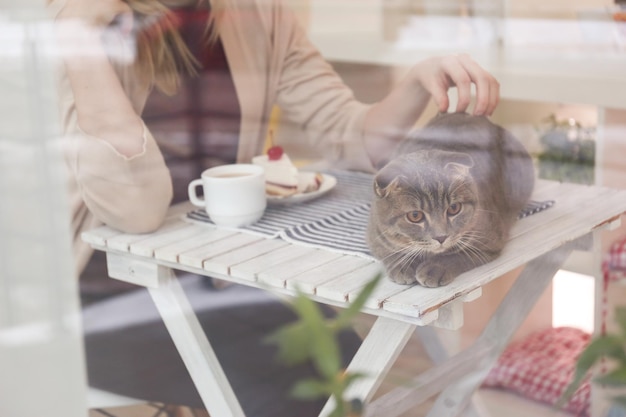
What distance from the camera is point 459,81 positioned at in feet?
3.42

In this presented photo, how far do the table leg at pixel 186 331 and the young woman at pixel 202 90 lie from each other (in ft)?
0.19

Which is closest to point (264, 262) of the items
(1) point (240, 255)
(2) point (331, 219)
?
(1) point (240, 255)

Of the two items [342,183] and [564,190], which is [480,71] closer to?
[564,190]

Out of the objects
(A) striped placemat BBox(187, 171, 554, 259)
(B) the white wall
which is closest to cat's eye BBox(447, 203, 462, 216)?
(A) striped placemat BBox(187, 171, 554, 259)

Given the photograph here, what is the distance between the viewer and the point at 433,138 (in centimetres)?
101

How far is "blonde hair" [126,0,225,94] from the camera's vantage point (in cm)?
117

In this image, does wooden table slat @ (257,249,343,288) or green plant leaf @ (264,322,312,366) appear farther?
wooden table slat @ (257,249,343,288)

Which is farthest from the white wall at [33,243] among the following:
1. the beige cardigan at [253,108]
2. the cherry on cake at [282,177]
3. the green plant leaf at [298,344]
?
the green plant leaf at [298,344]

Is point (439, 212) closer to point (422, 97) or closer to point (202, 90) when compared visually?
point (422, 97)

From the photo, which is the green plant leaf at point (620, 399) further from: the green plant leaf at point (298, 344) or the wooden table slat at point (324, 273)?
the wooden table slat at point (324, 273)

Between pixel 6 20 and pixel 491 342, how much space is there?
0.85 m

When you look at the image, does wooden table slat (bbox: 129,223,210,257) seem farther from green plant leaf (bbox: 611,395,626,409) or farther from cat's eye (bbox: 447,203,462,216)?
green plant leaf (bbox: 611,395,626,409)

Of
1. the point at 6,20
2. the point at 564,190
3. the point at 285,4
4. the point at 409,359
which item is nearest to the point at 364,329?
the point at 409,359

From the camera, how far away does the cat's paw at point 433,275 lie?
0.88m
